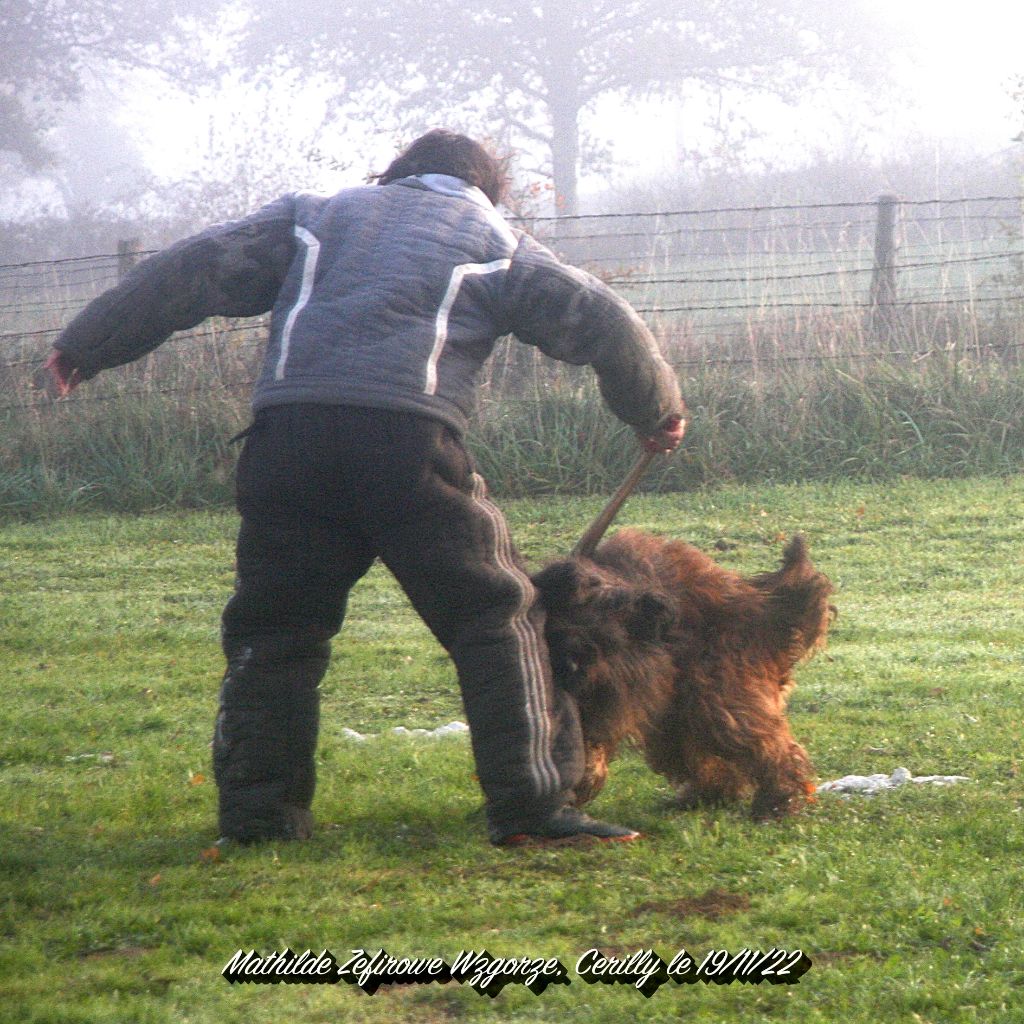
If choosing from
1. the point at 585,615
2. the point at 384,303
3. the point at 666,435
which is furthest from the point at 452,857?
the point at 384,303

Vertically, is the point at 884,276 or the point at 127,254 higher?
the point at 127,254

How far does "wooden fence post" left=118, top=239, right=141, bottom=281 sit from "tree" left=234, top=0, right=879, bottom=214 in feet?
55.7

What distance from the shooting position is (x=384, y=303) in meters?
4.01

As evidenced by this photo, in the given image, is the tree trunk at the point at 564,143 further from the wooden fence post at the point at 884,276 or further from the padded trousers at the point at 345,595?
the padded trousers at the point at 345,595

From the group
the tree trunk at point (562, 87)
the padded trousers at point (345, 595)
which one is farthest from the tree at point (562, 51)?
the padded trousers at point (345, 595)

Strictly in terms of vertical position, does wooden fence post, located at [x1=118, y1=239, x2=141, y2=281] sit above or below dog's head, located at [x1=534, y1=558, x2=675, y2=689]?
above

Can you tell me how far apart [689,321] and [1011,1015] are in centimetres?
923

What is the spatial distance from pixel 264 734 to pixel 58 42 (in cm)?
3179

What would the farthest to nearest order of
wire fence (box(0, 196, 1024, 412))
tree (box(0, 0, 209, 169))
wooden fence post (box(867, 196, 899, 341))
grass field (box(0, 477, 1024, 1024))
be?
tree (box(0, 0, 209, 169))
wooden fence post (box(867, 196, 899, 341))
wire fence (box(0, 196, 1024, 412))
grass field (box(0, 477, 1024, 1024))

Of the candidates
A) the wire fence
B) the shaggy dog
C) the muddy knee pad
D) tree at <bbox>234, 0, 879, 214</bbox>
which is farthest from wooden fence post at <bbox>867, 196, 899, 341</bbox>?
tree at <bbox>234, 0, 879, 214</bbox>

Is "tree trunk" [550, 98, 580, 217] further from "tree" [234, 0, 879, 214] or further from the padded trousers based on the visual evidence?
the padded trousers

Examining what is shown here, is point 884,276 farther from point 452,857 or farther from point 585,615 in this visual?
point 452,857

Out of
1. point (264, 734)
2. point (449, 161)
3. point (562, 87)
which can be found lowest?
point (264, 734)

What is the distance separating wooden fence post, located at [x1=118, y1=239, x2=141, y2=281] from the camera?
1252cm
